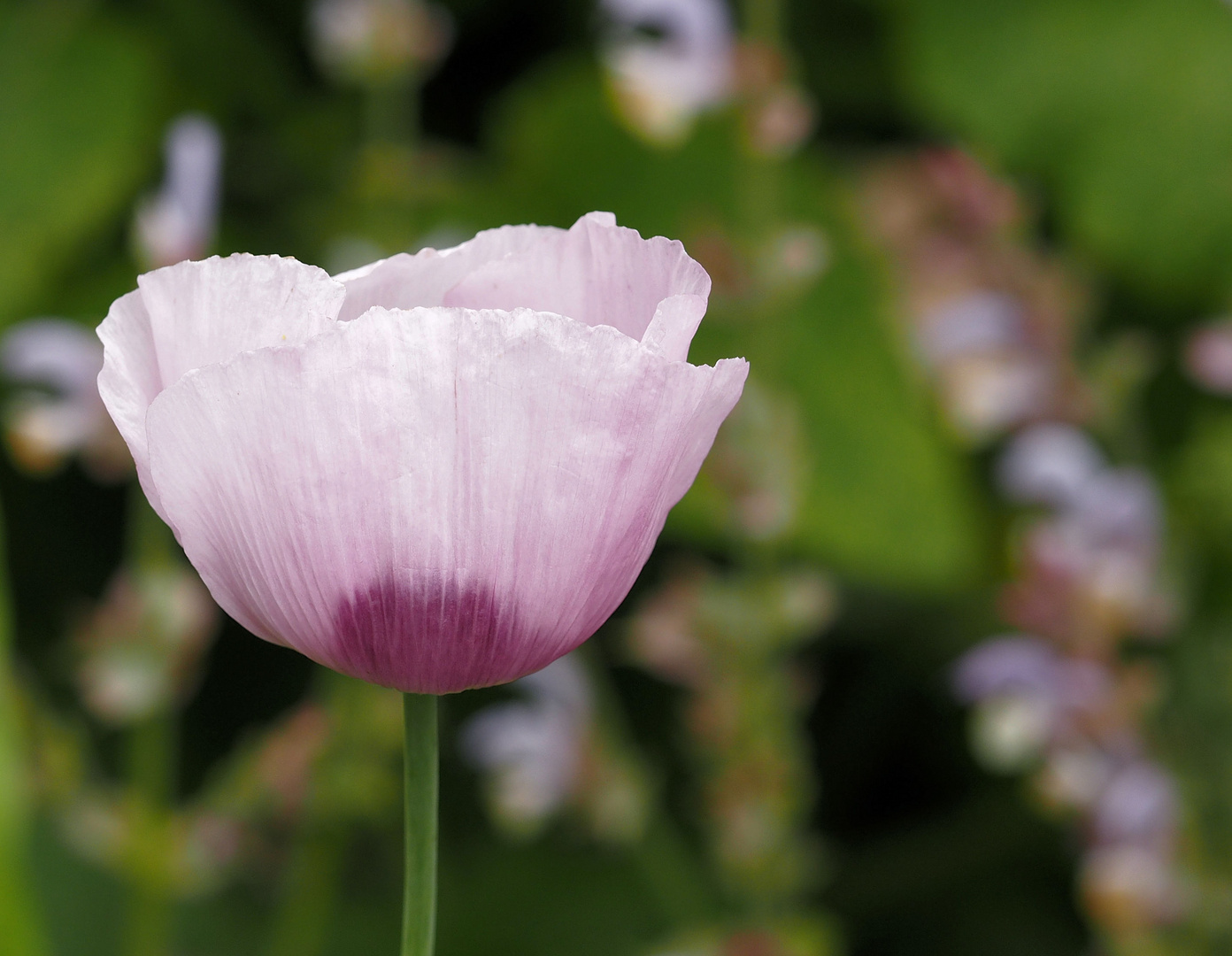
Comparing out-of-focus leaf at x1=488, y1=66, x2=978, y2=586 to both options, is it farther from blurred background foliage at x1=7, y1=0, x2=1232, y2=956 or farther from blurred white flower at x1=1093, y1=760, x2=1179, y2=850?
blurred white flower at x1=1093, y1=760, x2=1179, y2=850

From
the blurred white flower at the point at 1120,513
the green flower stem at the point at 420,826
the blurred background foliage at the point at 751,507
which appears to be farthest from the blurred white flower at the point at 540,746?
the green flower stem at the point at 420,826

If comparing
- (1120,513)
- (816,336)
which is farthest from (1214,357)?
(816,336)

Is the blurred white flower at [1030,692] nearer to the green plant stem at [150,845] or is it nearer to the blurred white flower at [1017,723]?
the blurred white flower at [1017,723]

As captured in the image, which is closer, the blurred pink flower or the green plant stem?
the blurred pink flower

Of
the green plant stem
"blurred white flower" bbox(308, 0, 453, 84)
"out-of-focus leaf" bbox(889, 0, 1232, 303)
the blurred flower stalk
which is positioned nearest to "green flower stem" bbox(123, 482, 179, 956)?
the green plant stem

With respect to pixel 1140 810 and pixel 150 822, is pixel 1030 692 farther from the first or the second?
pixel 150 822

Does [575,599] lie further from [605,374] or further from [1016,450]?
[1016,450]

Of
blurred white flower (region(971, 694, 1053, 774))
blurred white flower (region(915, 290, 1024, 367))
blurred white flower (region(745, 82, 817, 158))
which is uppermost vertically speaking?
blurred white flower (region(915, 290, 1024, 367))
